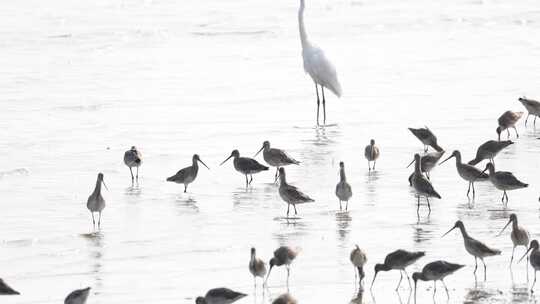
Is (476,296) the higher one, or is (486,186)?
(486,186)

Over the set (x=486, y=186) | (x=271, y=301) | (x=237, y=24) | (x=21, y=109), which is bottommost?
(x=271, y=301)

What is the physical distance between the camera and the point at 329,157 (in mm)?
18734

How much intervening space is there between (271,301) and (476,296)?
1.81 metres

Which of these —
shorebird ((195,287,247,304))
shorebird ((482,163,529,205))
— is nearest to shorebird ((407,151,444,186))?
shorebird ((482,163,529,205))

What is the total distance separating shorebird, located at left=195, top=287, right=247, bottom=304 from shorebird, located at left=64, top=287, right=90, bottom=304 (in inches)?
37.5

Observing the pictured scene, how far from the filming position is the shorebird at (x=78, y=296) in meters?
10.7

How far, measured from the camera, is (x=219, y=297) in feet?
35.8

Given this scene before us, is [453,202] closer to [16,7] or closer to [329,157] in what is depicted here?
[329,157]

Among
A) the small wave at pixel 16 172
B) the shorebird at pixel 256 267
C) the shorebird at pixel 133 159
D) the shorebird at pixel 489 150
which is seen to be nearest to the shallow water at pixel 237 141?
the small wave at pixel 16 172

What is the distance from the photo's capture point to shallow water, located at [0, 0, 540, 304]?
41.6 feet

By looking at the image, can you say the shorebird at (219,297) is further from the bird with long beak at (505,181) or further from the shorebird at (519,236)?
the bird with long beak at (505,181)

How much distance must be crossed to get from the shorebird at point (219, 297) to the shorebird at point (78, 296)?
95 centimetres

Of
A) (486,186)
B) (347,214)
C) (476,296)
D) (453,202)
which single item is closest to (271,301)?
(476,296)

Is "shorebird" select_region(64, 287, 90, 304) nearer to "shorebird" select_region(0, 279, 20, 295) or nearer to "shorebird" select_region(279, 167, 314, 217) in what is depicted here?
"shorebird" select_region(0, 279, 20, 295)
